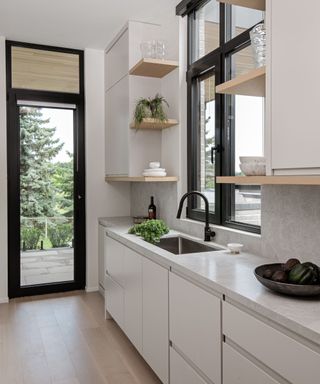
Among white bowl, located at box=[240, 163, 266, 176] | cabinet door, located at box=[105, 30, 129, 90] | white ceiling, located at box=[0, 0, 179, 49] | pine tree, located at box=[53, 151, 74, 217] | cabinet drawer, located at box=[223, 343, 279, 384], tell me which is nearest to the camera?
cabinet drawer, located at box=[223, 343, 279, 384]

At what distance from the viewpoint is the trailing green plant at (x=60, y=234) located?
4.19 metres

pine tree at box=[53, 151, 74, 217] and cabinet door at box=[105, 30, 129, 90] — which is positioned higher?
cabinet door at box=[105, 30, 129, 90]

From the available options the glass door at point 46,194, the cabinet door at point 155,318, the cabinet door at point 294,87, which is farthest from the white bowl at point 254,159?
the glass door at point 46,194

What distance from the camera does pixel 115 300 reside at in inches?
123

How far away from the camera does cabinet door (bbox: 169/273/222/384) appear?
165 cm

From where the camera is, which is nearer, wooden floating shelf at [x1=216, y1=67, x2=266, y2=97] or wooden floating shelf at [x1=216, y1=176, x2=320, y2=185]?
wooden floating shelf at [x1=216, y1=176, x2=320, y2=185]

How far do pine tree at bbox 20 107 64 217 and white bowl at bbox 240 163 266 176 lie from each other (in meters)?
2.87

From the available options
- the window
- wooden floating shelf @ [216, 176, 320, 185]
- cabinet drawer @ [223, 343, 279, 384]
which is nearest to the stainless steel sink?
the window

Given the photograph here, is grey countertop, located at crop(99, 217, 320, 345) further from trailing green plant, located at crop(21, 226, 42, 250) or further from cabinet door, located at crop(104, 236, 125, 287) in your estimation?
trailing green plant, located at crop(21, 226, 42, 250)

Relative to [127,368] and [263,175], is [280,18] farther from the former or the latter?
[127,368]

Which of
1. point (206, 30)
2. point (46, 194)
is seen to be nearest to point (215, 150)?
point (206, 30)

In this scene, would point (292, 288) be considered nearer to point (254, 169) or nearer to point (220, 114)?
point (254, 169)

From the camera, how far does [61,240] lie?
4.23 m

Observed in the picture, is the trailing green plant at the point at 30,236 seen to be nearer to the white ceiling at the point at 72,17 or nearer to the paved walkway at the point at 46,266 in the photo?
the paved walkway at the point at 46,266
